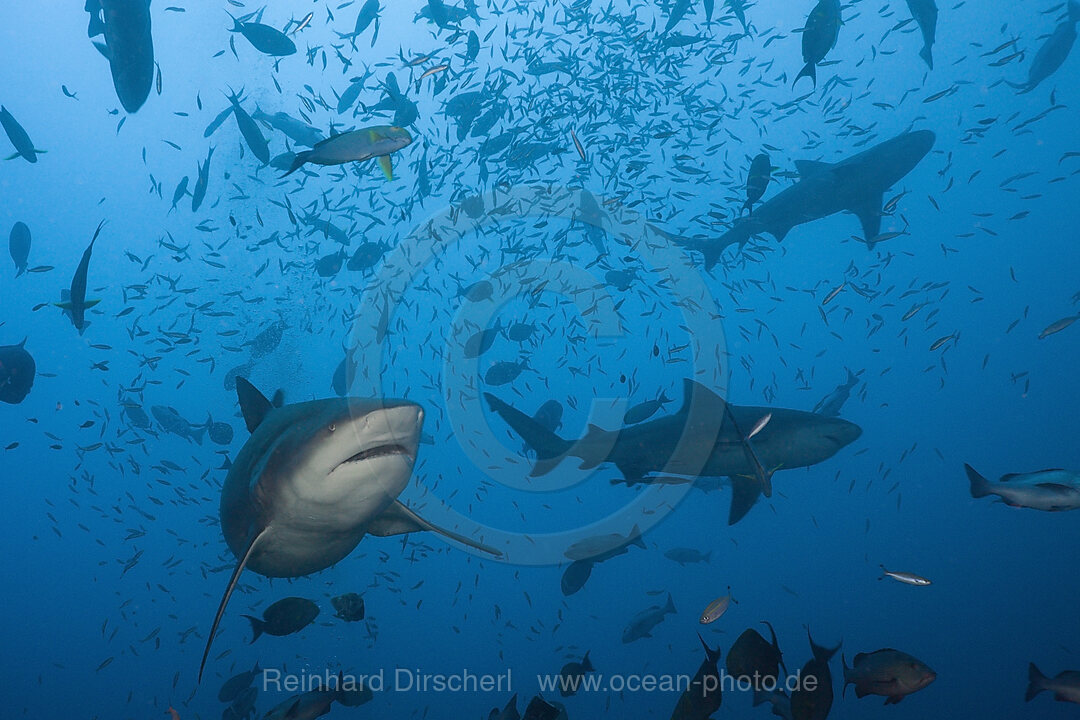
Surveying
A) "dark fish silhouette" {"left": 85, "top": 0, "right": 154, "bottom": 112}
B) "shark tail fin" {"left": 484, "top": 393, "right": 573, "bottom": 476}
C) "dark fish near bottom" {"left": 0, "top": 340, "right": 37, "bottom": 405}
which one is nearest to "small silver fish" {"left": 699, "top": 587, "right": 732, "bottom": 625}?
"shark tail fin" {"left": 484, "top": 393, "right": 573, "bottom": 476}

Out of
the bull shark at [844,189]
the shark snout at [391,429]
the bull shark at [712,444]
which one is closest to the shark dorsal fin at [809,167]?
the bull shark at [844,189]

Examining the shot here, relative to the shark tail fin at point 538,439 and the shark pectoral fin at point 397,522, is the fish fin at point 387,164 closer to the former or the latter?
the shark pectoral fin at point 397,522

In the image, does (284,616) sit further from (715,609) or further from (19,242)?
(19,242)

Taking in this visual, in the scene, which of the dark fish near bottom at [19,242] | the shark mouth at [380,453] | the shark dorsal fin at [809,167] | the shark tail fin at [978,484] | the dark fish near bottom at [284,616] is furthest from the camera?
the shark dorsal fin at [809,167]

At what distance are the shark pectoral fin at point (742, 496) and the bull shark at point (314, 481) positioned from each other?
355cm

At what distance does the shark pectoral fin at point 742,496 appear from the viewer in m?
6.14

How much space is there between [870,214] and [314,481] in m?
11.7

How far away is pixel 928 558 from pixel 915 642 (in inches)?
335

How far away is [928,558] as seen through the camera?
43.5 m

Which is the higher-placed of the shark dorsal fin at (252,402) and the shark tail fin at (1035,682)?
the shark dorsal fin at (252,402)

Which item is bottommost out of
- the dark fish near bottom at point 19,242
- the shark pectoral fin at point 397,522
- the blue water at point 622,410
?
the blue water at point 622,410

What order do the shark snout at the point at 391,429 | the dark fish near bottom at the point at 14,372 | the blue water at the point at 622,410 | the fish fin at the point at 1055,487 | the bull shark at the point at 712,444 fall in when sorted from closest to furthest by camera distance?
1. the shark snout at the point at 391,429
2. the fish fin at the point at 1055,487
3. the bull shark at the point at 712,444
4. the dark fish near bottom at the point at 14,372
5. the blue water at the point at 622,410

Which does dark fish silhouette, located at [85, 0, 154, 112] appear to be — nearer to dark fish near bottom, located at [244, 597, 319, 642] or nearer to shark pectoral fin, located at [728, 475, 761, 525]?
dark fish near bottom, located at [244, 597, 319, 642]

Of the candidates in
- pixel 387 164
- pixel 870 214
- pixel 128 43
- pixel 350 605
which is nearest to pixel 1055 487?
pixel 387 164
